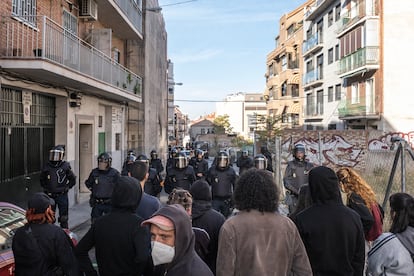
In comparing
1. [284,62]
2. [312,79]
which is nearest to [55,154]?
[312,79]

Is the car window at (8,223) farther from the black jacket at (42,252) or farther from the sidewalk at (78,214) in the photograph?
the sidewalk at (78,214)

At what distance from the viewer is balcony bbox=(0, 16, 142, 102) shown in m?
9.03

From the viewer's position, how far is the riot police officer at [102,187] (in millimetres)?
8156

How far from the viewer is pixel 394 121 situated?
2589 cm

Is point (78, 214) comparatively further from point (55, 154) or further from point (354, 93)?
point (354, 93)

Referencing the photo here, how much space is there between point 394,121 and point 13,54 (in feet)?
75.0

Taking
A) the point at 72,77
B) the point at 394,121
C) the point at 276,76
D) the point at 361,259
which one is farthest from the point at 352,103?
the point at 361,259

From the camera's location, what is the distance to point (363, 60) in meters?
26.2

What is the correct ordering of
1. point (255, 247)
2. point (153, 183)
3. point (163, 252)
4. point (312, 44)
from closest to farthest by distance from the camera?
point (163, 252) < point (255, 247) < point (153, 183) < point (312, 44)

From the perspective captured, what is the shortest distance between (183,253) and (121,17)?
14989 mm

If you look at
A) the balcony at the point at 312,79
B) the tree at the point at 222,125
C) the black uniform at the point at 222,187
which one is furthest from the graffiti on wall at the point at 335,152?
the tree at the point at 222,125

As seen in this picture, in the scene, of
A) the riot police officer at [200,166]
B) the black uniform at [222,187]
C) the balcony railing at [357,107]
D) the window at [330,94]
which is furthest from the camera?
the window at [330,94]

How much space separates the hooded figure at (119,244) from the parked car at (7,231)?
1.02m

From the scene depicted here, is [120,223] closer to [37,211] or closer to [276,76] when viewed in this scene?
[37,211]
